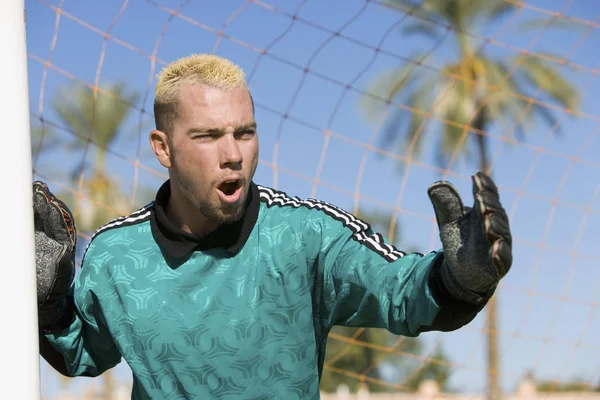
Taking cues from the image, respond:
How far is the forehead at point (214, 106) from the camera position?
3.10m

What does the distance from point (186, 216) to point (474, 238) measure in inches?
42.2

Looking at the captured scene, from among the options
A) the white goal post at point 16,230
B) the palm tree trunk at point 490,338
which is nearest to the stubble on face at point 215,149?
the white goal post at point 16,230

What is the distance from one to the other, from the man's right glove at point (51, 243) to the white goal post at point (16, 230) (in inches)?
20.3

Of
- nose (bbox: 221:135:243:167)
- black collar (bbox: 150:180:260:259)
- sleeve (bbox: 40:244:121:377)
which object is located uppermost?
nose (bbox: 221:135:243:167)

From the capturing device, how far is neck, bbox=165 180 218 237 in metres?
3.23

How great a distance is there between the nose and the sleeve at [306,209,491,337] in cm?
30

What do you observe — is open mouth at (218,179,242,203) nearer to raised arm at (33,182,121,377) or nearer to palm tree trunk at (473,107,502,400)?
raised arm at (33,182,121,377)

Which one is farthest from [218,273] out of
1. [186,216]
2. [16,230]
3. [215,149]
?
→ [16,230]

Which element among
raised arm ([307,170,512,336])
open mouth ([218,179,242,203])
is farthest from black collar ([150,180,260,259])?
raised arm ([307,170,512,336])

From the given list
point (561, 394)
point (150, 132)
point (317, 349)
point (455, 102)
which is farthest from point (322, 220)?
point (561, 394)

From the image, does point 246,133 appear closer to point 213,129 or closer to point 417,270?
point 213,129

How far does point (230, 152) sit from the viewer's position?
305 centimetres

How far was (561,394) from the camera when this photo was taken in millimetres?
21359

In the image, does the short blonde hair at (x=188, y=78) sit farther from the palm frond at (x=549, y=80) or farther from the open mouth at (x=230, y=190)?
the palm frond at (x=549, y=80)
